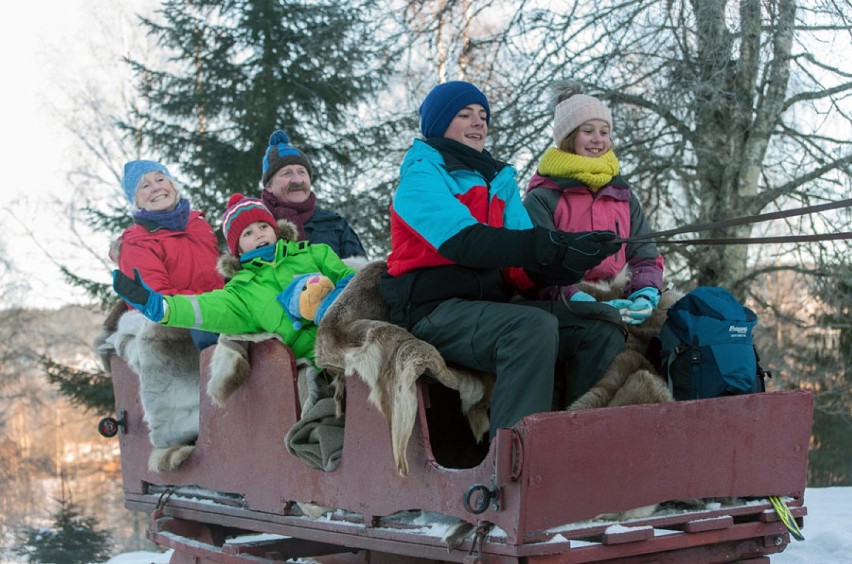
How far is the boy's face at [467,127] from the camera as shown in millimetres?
3359

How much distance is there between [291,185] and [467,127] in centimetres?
205

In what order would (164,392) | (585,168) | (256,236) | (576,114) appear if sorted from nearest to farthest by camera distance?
1. (585,168)
2. (576,114)
3. (256,236)
4. (164,392)

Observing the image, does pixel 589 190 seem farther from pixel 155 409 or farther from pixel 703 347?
pixel 155 409

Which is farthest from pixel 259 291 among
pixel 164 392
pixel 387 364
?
pixel 387 364

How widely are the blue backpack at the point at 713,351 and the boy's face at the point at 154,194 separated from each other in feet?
9.56

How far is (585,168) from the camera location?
3.79 m

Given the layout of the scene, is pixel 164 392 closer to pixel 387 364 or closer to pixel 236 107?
pixel 387 364

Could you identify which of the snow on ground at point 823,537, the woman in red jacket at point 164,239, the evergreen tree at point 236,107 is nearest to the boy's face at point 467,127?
the woman in red jacket at point 164,239

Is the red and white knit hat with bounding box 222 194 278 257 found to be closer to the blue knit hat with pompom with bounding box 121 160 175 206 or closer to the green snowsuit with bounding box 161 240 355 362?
the green snowsuit with bounding box 161 240 355 362

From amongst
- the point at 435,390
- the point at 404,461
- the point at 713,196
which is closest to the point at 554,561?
the point at 404,461

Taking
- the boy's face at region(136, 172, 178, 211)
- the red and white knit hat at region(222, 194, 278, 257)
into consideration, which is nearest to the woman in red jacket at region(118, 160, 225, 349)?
the boy's face at region(136, 172, 178, 211)

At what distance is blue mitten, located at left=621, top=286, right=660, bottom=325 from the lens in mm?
3457

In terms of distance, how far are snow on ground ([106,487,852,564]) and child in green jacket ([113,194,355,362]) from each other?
2637mm

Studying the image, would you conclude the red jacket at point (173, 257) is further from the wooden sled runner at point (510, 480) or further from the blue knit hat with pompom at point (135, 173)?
the wooden sled runner at point (510, 480)
